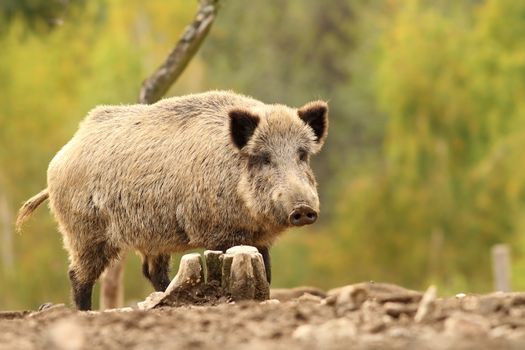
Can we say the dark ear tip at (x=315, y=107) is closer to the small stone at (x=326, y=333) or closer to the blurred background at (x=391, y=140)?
the small stone at (x=326, y=333)

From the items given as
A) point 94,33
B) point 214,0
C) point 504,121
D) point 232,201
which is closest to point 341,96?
point 94,33

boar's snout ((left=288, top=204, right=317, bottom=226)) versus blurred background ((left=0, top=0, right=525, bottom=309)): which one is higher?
blurred background ((left=0, top=0, right=525, bottom=309))

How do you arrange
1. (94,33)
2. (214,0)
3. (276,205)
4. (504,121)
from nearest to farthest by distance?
(276,205) < (214,0) < (504,121) < (94,33)

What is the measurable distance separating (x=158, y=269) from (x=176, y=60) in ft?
9.86

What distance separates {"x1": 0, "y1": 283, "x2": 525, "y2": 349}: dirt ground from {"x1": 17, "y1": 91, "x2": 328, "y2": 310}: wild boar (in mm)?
2706

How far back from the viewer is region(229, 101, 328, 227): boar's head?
10.9m

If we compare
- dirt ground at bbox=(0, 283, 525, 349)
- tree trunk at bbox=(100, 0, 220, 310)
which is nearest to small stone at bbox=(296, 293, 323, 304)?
dirt ground at bbox=(0, 283, 525, 349)

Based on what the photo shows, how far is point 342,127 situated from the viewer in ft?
196

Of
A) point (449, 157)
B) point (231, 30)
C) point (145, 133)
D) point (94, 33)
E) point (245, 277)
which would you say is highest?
point (231, 30)

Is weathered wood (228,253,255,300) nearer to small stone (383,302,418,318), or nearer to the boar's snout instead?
the boar's snout

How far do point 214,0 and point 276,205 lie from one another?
4468 millimetres

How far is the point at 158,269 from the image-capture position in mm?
12242

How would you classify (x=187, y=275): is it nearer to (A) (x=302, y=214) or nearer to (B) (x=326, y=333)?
(A) (x=302, y=214)

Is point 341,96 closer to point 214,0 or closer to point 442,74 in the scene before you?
point 442,74
